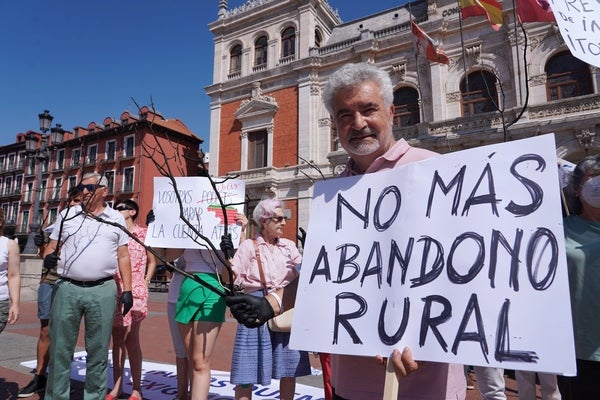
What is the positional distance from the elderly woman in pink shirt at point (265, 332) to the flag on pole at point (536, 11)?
8424 mm

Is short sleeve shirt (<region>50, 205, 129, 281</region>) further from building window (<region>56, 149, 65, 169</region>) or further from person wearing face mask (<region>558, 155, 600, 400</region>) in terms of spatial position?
building window (<region>56, 149, 65, 169</region>)

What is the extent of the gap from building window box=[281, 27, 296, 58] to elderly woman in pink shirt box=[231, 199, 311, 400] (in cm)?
1876

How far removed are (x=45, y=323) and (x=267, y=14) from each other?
2069 cm

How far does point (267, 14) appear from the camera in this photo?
21078 millimetres

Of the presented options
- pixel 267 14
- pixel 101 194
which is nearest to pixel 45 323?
pixel 101 194

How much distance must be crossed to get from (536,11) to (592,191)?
8.75 m

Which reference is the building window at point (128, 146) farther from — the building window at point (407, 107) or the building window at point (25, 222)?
the building window at point (407, 107)

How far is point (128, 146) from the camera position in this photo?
29.2 meters

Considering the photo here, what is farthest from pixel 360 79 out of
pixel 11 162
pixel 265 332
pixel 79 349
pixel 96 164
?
pixel 11 162

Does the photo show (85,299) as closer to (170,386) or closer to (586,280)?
(170,386)

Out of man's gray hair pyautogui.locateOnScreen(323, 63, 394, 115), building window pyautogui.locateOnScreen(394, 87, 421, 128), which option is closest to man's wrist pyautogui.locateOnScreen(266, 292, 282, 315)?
man's gray hair pyautogui.locateOnScreen(323, 63, 394, 115)

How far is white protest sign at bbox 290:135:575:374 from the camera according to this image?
1005mm

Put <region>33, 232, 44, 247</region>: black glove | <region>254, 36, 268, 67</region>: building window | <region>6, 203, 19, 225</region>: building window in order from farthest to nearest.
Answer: <region>6, 203, 19, 225</region>: building window < <region>254, 36, 268, 67</region>: building window < <region>33, 232, 44, 247</region>: black glove

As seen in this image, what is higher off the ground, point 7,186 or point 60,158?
point 60,158
